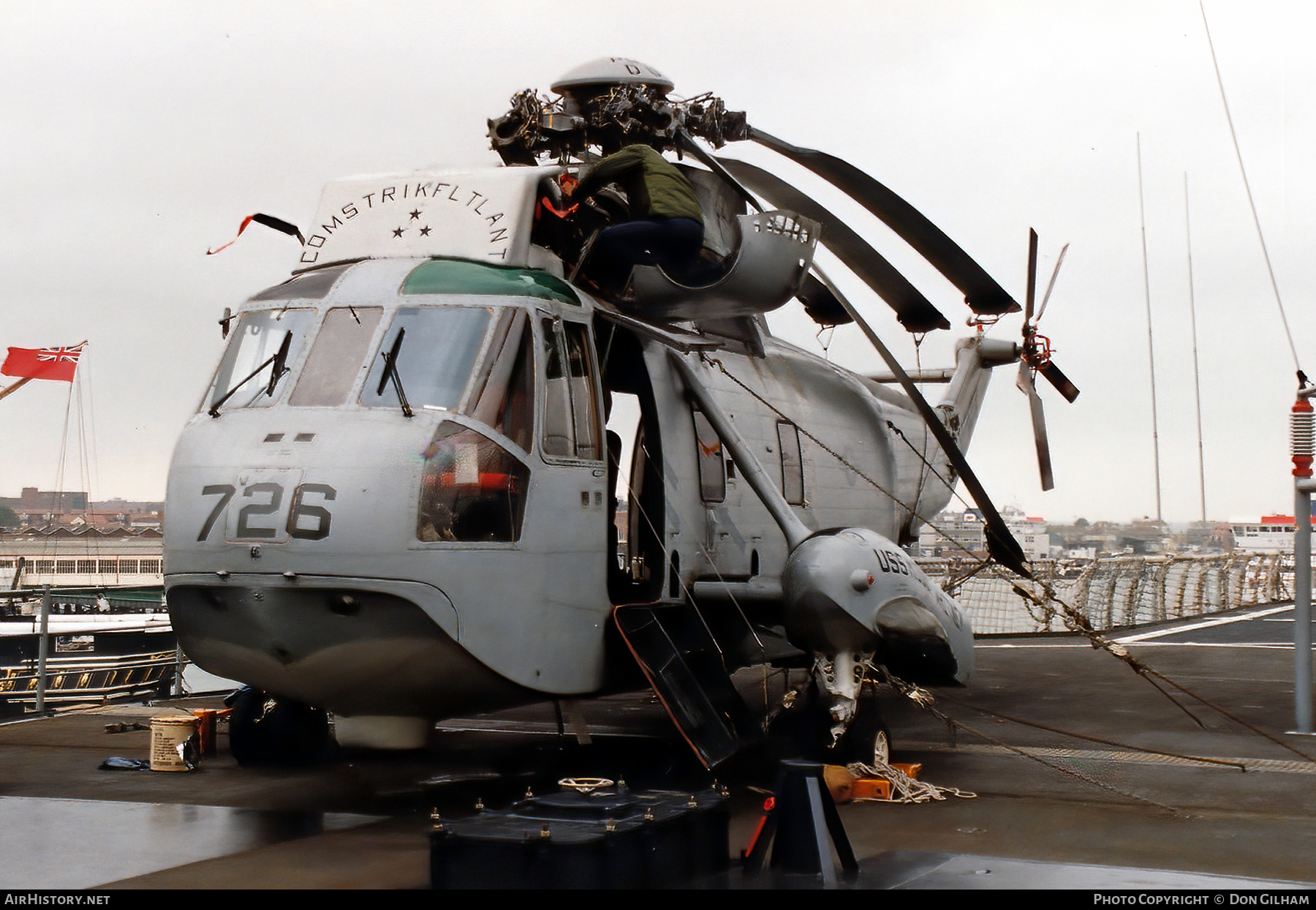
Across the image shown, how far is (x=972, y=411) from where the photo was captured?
17.5 meters

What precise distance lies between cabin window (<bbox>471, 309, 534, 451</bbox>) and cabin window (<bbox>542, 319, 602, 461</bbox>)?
15 centimetres

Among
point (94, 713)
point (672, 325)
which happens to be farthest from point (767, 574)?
point (94, 713)

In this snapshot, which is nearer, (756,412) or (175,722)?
(175,722)

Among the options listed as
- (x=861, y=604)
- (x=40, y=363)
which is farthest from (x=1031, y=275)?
(x=40, y=363)

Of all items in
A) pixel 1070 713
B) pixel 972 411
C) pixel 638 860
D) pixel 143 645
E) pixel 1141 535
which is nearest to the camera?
pixel 638 860

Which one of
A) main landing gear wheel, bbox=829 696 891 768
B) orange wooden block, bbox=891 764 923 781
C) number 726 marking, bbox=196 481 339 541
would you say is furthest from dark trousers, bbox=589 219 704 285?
orange wooden block, bbox=891 764 923 781

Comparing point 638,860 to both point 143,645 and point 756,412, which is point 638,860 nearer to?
point 756,412

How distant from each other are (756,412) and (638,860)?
656 centimetres

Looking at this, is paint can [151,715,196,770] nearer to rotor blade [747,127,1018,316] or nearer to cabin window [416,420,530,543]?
cabin window [416,420,530,543]

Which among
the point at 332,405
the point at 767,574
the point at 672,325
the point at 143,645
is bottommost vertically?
the point at 143,645

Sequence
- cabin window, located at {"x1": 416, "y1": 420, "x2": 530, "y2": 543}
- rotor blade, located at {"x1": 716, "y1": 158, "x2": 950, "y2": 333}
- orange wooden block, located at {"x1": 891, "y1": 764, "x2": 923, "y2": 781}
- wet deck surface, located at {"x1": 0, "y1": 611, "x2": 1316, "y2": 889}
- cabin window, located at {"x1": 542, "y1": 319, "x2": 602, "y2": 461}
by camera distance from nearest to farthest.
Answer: wet deck surface, located at {"x1": 0, "y1": 611, "x2": 1316, "y2": 889} < cabin window, located at {"x1": 416, "y1": 420, "x2": 530, "y2": 543} < cabin window, located at {"x1": 542, "y1": 319, "x2": 602, "y2": 461} < orange wooden block, located at {"x1": 891, "y1": 764, "x2": 923, "y2": 781} < rotor blade, located at {"x1": 716, "y1": 158, "x2": 950, "y2": 333}

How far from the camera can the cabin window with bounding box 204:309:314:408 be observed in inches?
360

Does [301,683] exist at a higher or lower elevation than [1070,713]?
higher

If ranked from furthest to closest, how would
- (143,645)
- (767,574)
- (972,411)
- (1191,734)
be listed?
(143,645), (972,411), (1191,734), (767,574)
